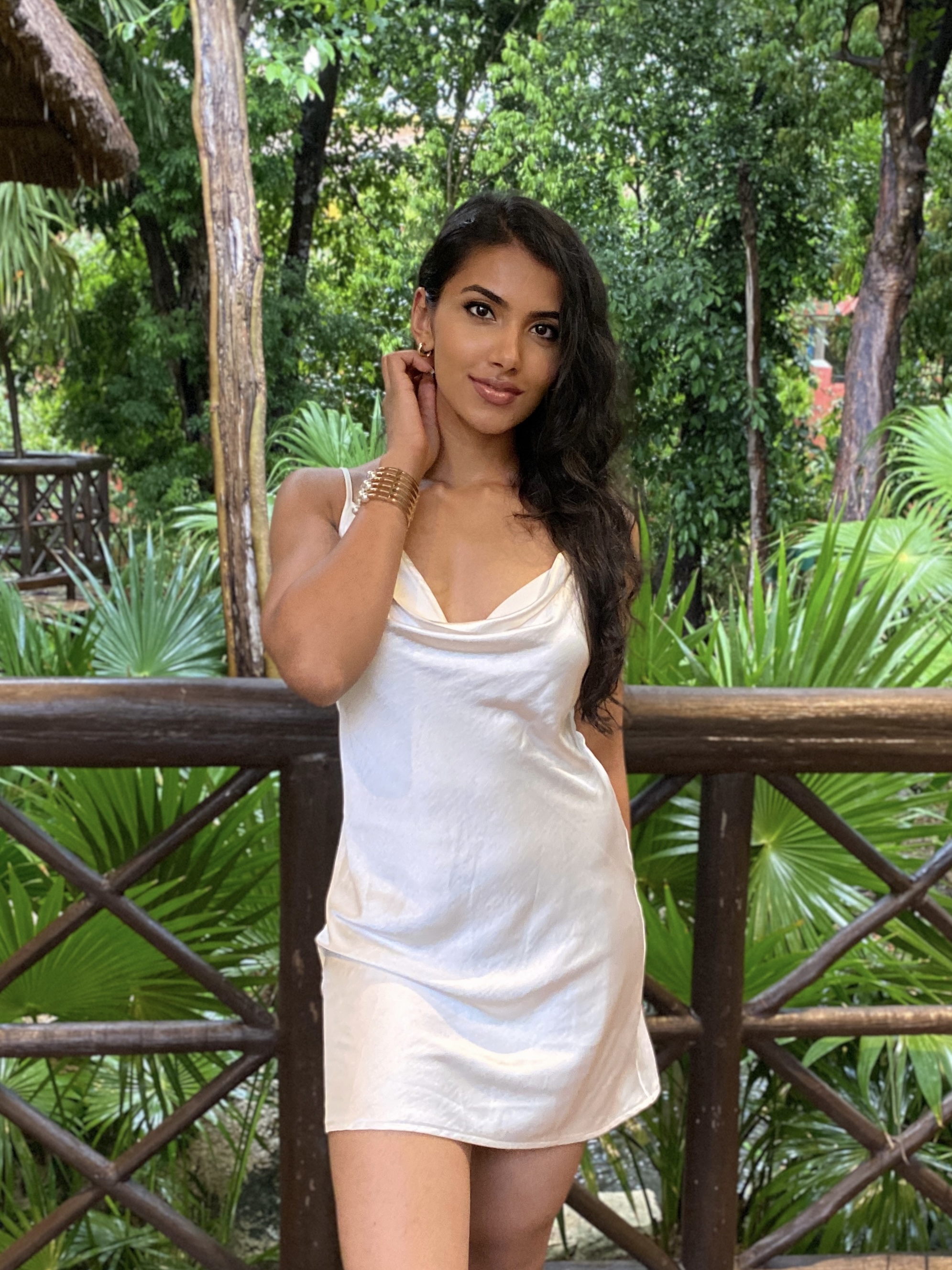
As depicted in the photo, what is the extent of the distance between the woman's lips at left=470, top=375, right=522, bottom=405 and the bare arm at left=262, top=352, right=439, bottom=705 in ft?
0.20

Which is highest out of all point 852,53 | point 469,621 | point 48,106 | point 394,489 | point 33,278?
point 852,53

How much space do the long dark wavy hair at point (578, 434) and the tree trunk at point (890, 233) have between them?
15.6ft

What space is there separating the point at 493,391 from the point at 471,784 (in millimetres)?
345

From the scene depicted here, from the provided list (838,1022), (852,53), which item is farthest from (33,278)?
(838,1022)

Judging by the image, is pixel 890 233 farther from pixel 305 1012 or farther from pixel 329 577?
pixel 329 577

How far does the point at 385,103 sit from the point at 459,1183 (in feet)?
18.8

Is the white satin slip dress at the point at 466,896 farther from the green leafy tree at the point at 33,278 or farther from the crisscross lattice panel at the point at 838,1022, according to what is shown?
the green leafy tree at the point at 33,278

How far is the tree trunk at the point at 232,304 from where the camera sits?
4488mm

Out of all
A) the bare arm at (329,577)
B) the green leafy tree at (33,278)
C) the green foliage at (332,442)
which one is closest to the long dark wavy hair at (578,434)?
the bare arm at (329,577)

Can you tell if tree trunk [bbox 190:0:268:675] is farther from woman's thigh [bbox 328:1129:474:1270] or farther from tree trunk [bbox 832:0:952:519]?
woman's thigh [bbox 328:1129:474:1270]

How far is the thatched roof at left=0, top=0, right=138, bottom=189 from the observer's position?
1966 mm

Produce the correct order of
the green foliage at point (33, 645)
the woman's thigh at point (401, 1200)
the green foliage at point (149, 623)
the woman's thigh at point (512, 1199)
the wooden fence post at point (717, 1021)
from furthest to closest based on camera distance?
1. the green foliage at point (149, 623)
2. the green foliage at point (33, 645)
3. the wooden fence post at point (717, 1021)
4. the woman's thigh at point (512, 1199)
5. the woman's thigh at point (401, 1200)

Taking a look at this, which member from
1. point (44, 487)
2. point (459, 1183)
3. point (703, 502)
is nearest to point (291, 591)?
point (459, 1183)

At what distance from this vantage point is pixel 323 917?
131 centimetres
